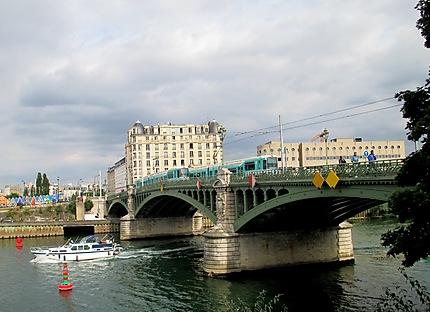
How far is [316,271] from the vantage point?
174 feet

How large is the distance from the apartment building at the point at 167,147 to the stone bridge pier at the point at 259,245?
329ft

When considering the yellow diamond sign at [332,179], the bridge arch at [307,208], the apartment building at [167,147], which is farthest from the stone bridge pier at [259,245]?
the apartment building at [167,147]

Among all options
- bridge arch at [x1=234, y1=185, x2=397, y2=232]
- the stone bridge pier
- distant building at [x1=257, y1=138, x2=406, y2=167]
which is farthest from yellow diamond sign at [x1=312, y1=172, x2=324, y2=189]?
distant building at [x1=257, y1=138, x2=406, y2=167]

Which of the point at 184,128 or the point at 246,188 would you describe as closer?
the point at 246,188

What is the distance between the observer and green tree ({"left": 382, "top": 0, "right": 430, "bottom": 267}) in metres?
17.9

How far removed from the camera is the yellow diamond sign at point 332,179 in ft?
120

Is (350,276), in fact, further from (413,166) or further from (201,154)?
(201,154)

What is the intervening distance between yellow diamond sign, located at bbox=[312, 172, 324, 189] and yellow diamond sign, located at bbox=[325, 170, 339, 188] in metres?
0.99

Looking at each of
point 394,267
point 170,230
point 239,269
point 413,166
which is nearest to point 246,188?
point 239,269

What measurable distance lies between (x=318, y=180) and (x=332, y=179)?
2077 millimetres

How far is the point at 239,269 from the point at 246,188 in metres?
8.54

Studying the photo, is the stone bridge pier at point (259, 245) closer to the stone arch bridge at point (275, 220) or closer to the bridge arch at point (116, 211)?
the stone arch bridge at point (275, 220)

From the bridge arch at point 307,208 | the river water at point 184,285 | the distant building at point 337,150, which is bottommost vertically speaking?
the river water at point 184,285

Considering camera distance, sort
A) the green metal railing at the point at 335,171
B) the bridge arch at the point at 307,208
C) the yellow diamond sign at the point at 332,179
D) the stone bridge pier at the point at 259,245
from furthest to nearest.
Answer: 1. the stone bridge pier at the point at 259,245
2. the bridge arch at the point at 307,208
3. the yellow diamond sign at the point at 332,179
4. the green metal railing at the point at 335,171
